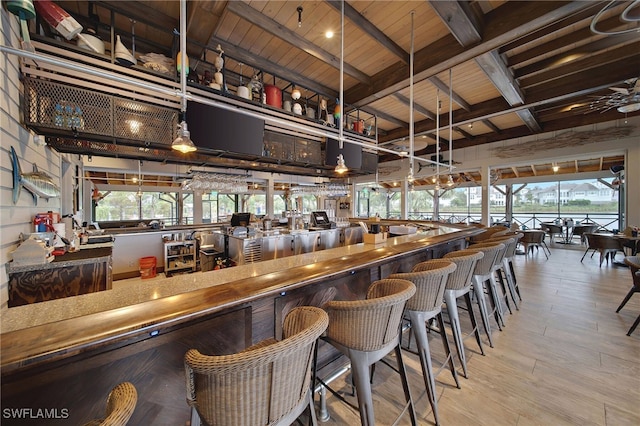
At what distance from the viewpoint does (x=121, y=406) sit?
74 centimetres

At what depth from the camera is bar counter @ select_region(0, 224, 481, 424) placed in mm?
863

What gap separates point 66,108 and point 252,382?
11.0ft

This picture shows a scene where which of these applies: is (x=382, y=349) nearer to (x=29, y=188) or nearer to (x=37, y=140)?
(x=29, y=188)

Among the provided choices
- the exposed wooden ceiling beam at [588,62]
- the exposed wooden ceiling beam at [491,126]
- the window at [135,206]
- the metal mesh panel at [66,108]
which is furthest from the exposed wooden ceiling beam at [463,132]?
the window at [135,206]

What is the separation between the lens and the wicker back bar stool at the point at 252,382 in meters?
0.83

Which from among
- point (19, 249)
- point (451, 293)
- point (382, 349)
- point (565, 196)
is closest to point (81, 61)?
point (19, 249)

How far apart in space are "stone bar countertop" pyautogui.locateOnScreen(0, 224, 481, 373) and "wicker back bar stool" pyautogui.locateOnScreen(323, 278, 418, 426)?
1.11ft

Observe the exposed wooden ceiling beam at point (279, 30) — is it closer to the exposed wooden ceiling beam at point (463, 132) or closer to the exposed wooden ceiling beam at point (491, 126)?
the exposed wooden ceiling beam at point (491, 126)

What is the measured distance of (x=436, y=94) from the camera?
4852mm

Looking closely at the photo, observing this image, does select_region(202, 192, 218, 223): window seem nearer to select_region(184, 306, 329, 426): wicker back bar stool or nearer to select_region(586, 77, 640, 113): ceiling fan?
select_region(184, 306, 329, 426): wicker back bar stool

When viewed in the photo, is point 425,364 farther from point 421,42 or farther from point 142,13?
point 142,13

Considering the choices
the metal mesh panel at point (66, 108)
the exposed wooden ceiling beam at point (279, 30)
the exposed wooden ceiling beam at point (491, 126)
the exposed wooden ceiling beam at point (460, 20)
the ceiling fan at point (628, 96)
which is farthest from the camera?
the exposed wooden ceiling beam at point (491, 126)

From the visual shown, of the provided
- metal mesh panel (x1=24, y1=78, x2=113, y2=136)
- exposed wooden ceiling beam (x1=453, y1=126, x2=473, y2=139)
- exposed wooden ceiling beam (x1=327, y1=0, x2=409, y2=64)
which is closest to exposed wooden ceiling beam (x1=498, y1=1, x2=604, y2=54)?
exposed wooden ceiling beam (x1=327, y1=0, x2=409, y2=64)

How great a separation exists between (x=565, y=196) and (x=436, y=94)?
419 inches
